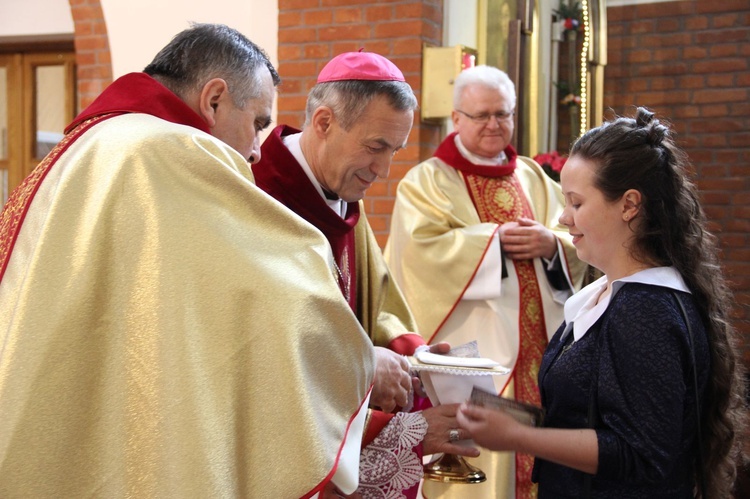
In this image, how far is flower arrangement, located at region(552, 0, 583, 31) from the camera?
684 centimetres

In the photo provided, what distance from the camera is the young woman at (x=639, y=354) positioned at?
2.13 metres

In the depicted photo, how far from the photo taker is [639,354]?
2.14 metres

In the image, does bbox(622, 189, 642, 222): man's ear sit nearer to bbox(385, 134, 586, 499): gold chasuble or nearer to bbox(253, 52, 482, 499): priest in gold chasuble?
bbox(253, 52, 482, 499): priest in gold chasuble

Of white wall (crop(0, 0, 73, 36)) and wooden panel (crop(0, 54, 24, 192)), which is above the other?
white wall (crop(0, 0, 73, 36))

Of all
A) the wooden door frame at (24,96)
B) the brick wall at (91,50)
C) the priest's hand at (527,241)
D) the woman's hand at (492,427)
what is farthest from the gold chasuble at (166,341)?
the wooden door frame at (24,96)

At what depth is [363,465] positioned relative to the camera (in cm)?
245

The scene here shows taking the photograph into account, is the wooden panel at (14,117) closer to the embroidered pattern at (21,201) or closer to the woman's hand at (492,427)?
the embroidered pattern at (21,201)

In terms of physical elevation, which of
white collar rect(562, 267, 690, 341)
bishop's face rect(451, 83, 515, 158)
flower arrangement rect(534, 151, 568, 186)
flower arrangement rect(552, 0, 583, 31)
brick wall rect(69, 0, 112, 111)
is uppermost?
flower arrangement rect(552, 0, 583, 31)

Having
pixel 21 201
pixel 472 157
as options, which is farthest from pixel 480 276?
pixel 21 201

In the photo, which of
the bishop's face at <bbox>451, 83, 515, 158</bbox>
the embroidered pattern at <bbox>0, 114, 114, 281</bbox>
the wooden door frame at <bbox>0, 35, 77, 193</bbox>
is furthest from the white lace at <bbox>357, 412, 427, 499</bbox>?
the wooden door frame at <bbox>0, 35, 77, 193</bbox>

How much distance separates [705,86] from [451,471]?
5542mm

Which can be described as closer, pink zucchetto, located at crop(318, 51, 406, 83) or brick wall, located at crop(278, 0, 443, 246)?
pink zucchetto, located at crop(318, 51, 406, 83)

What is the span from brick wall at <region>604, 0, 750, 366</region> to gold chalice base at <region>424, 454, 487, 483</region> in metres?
5.07

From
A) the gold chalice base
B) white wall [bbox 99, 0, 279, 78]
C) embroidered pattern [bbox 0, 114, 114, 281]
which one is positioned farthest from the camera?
white wall [bbox 99, 0, 279, 78]
